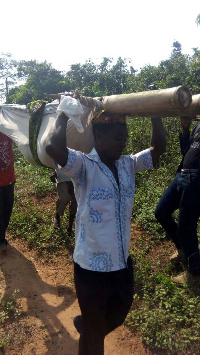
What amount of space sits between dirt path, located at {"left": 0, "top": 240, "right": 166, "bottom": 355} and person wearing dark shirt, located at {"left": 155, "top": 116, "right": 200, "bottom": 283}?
2.97 feet

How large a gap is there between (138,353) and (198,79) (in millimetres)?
9950

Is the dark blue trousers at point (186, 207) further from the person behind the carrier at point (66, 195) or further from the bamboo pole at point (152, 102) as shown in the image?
the person behind the carrier at point (66, 195)

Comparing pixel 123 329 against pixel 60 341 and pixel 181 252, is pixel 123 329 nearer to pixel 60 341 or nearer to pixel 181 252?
pixel 60 341

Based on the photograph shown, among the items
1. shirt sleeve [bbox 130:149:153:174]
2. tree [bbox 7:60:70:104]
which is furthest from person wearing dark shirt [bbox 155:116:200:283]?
tree [bbox 7:60:70:104]

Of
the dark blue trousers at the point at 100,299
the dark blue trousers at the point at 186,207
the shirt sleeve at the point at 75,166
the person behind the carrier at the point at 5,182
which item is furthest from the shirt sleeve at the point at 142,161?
the person behind the carrier at the point at 5,182

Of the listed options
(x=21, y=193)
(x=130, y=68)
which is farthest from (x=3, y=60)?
(x=21, y=193)

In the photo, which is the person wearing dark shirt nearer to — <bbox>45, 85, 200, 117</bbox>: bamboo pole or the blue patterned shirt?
<bbox>45, 85, 200, 117</bbox>: bamboo pole

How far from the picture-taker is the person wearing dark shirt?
2898mm

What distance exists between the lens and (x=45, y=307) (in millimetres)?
→ 3137

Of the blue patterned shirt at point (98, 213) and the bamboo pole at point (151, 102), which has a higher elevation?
the bamboo pole at point (151, 102)

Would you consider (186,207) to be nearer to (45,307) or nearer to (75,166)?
(75,166)

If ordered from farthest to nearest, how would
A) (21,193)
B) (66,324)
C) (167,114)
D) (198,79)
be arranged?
1. (198,79)
2. (21,193)
3. (66,324)
4. (167,114)

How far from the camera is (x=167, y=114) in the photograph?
2.10 meters

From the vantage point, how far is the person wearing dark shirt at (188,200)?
2898 mm
